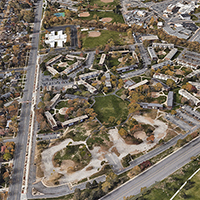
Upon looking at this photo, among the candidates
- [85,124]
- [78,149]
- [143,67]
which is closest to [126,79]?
[143,67]

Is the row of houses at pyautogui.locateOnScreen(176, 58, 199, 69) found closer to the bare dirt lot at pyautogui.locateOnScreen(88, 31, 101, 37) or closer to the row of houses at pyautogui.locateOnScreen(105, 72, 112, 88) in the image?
the row of houses at pyautogui.locateOnScreen(105, 72, 112, 88)

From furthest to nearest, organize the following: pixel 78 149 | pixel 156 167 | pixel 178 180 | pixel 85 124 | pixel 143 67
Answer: pixel 143 67
pixel 85 124
pixel 78 149
pixel 156 167
pixel 178 180

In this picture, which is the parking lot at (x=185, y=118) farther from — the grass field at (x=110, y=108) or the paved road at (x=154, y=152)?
the grass field at (x=110, y=108)

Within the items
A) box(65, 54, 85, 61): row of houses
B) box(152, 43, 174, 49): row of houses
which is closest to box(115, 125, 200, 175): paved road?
box(152, 43, 174, 49): row of houses

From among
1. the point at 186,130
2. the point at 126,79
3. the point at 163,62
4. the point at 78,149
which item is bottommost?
the point at 78,149

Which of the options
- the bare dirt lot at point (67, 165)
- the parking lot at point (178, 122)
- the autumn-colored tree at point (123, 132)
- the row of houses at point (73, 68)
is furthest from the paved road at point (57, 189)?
the row of houses at point (73, 68)

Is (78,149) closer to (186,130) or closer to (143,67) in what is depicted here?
(186,130)
